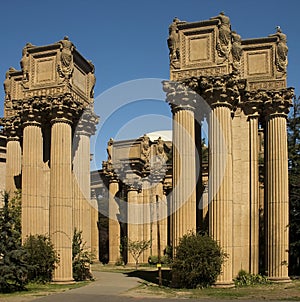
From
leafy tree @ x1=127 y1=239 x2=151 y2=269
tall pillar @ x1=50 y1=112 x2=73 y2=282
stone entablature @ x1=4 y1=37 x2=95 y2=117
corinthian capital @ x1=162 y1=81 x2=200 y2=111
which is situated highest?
stone entablature @ x1=4 y1=37 x2=95 y2=117

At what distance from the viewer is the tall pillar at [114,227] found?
169ft

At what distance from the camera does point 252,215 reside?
2877 cm

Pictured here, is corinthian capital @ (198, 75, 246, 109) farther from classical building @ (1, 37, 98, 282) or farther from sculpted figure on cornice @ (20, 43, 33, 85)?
sculpted figure on cornice @ (20, 43, 33, 85)

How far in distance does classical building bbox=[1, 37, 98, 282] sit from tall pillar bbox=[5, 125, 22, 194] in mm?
4119

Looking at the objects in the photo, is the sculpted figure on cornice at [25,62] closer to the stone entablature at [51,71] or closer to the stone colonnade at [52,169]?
the stone entablature at [51,71]

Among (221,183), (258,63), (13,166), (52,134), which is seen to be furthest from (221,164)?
(13,166)

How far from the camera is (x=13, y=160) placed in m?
34.6

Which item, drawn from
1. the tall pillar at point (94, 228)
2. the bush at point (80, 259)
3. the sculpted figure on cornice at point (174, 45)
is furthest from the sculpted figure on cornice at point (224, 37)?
the tall pillar at point (94, 228)

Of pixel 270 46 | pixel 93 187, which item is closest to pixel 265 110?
pixel 270 46

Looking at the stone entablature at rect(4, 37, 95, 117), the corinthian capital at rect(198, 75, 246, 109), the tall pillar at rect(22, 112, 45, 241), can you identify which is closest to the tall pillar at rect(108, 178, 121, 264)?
the stone entablature at rect(4, 37, 95, 117)

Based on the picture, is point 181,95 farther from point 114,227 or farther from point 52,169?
point 114,227

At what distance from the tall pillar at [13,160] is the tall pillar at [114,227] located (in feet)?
61.4

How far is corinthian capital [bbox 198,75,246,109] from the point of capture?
25.1 m

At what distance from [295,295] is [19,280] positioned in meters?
11.9
